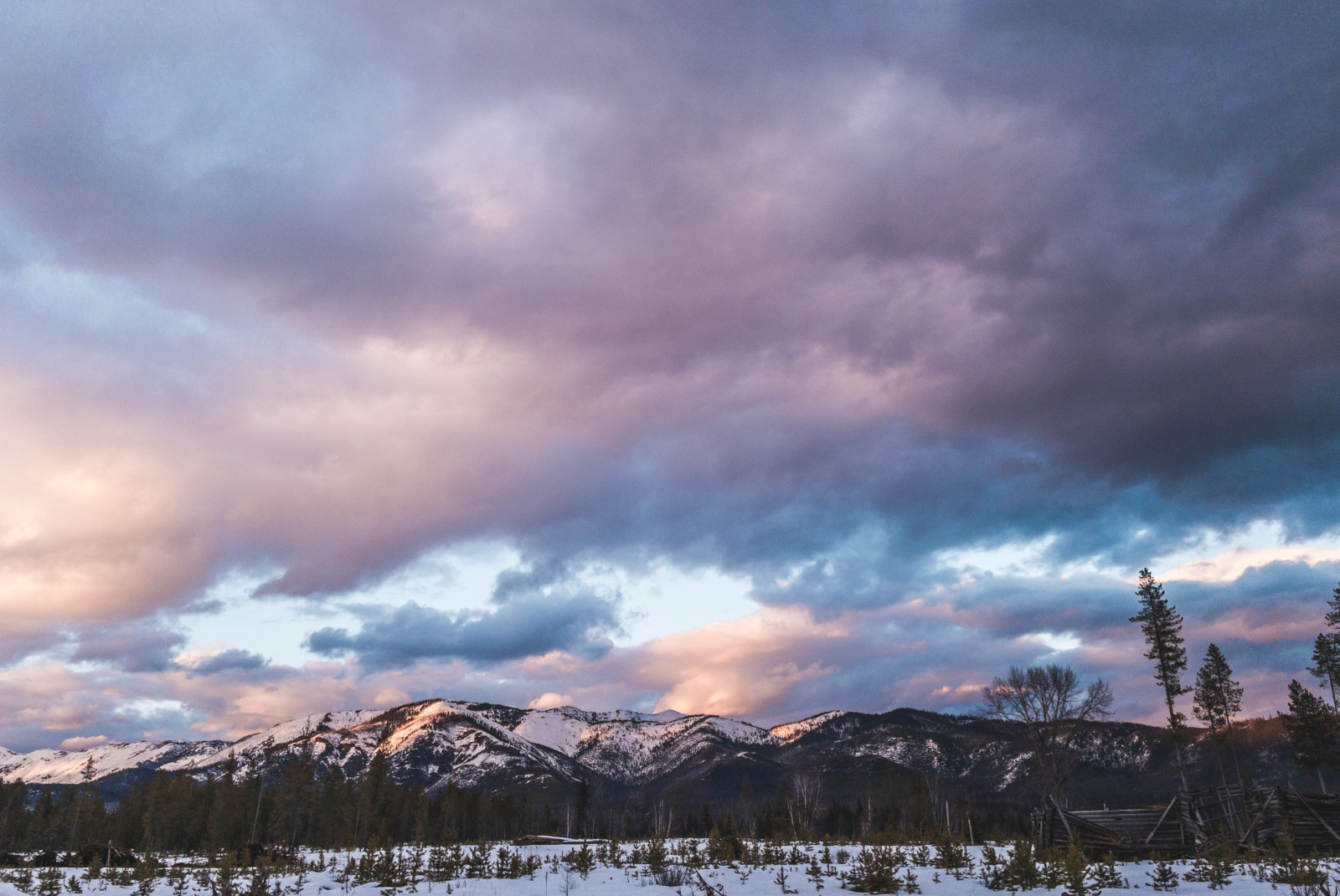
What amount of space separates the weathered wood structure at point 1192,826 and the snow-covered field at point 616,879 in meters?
1.63

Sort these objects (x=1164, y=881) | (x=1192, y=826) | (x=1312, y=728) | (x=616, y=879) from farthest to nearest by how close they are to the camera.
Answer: (x=1312, y=728), (x=1192, y=826), (x=616, y=879), (x=1164, y=881)

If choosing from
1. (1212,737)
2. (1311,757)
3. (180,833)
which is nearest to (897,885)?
(1212,737)

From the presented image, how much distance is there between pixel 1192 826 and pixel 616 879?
24.2 metres

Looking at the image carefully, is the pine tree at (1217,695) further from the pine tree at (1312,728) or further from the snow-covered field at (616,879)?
the snow-covered field at (616,879)

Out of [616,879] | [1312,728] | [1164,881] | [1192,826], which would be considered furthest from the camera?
[1312,728]

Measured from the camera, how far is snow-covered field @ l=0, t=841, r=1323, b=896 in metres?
21.0

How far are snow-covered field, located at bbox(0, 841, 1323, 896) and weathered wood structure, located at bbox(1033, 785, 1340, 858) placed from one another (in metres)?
1.63

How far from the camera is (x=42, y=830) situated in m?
93.3

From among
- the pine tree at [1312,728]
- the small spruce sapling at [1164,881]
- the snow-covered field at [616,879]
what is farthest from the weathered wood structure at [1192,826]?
the pine tree at [1312,728]

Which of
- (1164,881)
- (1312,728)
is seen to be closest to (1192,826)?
(1164,881)

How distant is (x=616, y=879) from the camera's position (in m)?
24.6

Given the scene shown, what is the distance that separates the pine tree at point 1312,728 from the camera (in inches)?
2616

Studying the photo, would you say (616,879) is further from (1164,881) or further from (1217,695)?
(1217,695)

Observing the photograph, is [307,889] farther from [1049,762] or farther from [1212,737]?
[1212,737]
